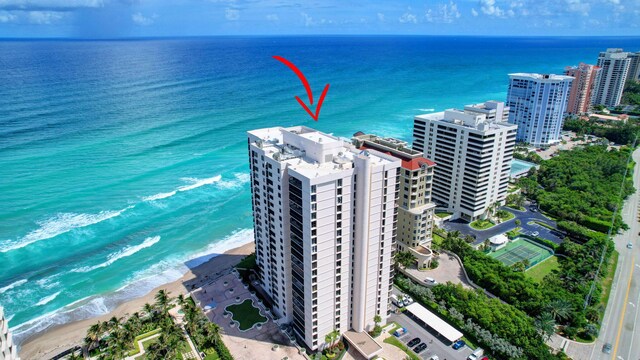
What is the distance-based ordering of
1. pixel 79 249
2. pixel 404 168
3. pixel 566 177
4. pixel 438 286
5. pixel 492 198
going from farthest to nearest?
pixel 566 177, pixel 492 198, pixel 79 249, pixel 404 168, pixel 438 286

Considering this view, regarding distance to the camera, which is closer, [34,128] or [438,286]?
[438,286]

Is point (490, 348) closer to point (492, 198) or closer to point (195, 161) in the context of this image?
point (492, 198)

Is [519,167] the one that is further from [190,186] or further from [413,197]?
[190,186]

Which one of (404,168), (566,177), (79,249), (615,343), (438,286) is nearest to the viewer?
(615,343)

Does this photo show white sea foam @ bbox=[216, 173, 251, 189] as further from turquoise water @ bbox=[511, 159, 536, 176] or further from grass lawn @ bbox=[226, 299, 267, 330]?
turquoise water @ bbox=[511, 159, 536, 176]

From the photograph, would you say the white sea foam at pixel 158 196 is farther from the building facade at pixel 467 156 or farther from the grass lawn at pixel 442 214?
the grass lawn at pixel 442 214

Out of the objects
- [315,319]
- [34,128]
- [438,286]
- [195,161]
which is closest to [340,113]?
[195,161]

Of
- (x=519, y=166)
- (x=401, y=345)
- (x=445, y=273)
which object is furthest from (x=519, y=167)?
(x=401, y=345)
